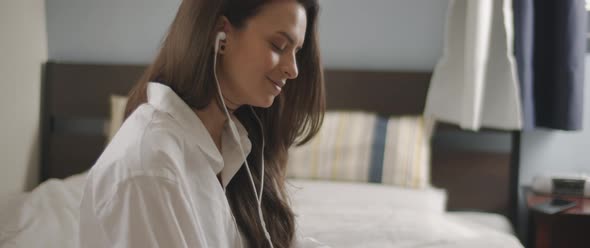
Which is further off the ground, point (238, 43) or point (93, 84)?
point (238, 43)

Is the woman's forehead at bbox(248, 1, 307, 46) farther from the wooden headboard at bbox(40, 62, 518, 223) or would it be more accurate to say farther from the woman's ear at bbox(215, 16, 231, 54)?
the wooden headboard at bbox(40, 62, 518, 223)

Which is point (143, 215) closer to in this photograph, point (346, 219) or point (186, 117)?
point (186, 117)

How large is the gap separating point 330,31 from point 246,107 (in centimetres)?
130

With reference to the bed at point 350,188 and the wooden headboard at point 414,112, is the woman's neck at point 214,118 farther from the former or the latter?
the wooden headboard at point 414,112

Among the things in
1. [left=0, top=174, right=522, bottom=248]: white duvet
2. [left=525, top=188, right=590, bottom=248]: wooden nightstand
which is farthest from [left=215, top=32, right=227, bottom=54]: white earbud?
[left=525, top=188, right=590, bottom=248]: wooden nightstand

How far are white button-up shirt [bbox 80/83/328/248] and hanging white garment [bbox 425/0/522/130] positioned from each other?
1.18 meters

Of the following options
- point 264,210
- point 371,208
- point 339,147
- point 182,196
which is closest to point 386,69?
point 339,147

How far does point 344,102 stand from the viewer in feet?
8.15

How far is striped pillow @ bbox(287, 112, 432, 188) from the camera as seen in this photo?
2252mm

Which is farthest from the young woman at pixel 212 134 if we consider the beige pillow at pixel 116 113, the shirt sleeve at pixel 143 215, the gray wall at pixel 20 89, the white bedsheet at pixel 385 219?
the gray wall at pixel 20 89

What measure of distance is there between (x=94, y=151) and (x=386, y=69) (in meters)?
1.24

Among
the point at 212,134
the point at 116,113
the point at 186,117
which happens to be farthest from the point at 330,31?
the point at 186,117

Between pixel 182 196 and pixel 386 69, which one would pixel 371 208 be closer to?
pixel 386 69

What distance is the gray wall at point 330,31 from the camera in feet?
8.10
